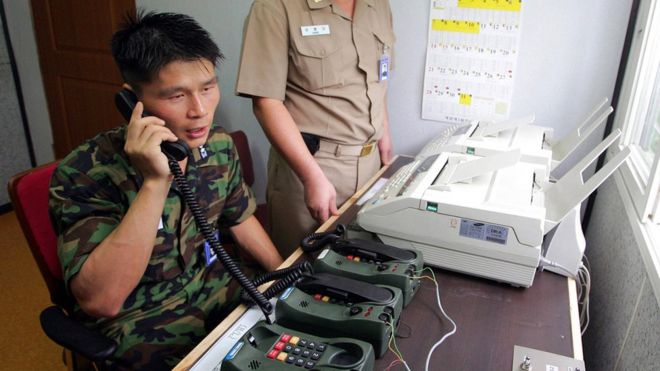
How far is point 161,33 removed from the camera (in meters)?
1.02

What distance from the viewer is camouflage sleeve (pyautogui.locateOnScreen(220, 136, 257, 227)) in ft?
4.39

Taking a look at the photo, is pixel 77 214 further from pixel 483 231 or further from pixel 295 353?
pixel 483 231

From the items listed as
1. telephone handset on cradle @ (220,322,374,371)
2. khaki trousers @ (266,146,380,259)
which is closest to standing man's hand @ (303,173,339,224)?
khaki trousers @ (266,146,380,259)

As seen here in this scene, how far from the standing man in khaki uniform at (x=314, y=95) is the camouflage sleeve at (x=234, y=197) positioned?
200 mm

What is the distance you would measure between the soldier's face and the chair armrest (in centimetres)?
47

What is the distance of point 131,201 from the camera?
3.50 ft

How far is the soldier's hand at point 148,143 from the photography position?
3.06 feet

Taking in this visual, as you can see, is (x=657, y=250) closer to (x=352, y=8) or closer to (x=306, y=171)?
(x=306, y=171)

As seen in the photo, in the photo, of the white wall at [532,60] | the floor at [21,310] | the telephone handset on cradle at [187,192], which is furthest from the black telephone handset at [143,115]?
the floor at [21,310]

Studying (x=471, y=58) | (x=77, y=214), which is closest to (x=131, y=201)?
(x=77, y=214)

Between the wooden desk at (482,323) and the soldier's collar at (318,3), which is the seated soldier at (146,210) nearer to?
the wooden desk at (482,323)

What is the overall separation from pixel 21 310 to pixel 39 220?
147 cm

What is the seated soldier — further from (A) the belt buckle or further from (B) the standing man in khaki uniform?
(A) the belt buckle

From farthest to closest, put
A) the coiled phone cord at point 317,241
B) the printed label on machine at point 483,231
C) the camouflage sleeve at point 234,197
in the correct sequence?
the camouflage sleeve at point 234,197, the coiled phone cord at point 317,241, the printed label on machine at point 483,231
